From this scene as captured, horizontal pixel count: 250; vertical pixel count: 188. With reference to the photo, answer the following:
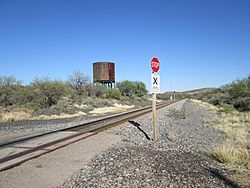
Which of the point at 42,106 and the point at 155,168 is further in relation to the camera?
the point at 42,106

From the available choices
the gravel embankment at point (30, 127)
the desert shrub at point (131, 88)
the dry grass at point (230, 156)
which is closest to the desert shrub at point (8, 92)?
the gravel embankment at point (30, 127)

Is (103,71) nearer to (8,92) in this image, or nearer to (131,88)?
(131,88)

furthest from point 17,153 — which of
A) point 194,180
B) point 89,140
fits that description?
point 194,180

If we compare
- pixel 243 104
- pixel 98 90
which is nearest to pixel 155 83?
pixel 243 104

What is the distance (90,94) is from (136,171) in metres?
51.8

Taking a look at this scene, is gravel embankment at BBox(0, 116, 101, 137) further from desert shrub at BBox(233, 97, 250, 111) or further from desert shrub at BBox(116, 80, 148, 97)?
desert shrub at BBox(116, 80, 148, 97)

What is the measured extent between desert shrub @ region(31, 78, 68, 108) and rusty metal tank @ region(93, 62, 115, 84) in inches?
1323

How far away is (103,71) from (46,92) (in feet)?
119

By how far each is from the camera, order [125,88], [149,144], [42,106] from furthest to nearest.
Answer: [125,88], [42,106], [149,144]

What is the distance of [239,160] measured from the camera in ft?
26.0

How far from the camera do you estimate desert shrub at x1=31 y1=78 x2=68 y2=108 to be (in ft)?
110

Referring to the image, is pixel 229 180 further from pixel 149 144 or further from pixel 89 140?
pixel 89 140

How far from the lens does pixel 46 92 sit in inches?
1334

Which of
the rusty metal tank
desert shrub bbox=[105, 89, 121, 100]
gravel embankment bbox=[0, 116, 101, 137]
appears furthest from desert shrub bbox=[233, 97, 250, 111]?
the rusty metal tank
